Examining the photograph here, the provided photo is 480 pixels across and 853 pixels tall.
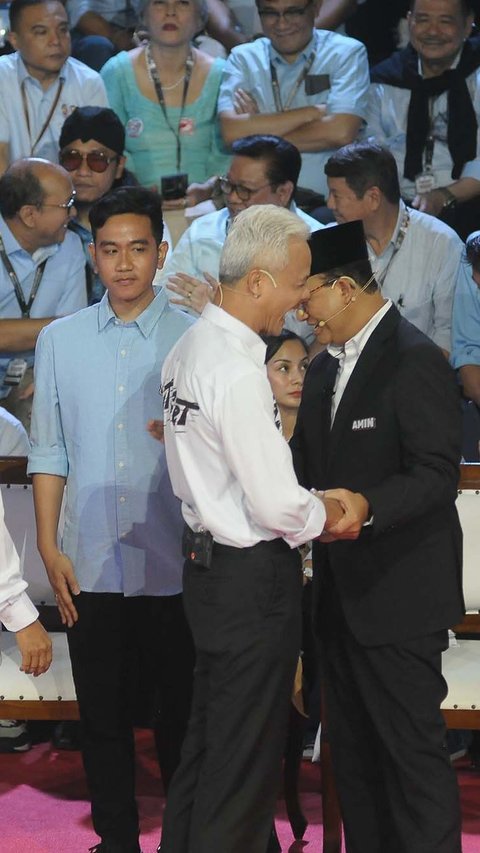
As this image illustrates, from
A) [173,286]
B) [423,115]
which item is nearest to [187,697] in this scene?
[173,286]

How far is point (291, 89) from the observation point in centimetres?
610

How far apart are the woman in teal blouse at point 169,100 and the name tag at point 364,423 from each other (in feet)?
10.3

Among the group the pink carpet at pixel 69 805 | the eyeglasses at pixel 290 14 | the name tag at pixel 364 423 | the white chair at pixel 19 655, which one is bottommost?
the pink carpet at pixel 69 805

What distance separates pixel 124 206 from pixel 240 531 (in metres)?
1.09

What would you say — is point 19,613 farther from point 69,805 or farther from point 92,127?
point 92,127

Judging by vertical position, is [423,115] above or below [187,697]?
above

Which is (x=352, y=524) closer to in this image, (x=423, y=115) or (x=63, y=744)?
(x=63, y=744)

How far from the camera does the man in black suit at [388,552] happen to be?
3.05 meters

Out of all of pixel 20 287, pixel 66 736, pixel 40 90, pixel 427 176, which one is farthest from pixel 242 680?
pixel 40 90

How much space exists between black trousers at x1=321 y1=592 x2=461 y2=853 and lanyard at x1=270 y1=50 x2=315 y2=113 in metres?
3.47

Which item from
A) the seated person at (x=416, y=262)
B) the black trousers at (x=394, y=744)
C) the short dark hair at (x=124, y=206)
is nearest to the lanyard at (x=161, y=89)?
the seated person at (x=416, y=262)

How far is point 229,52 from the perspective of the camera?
6.77 meters

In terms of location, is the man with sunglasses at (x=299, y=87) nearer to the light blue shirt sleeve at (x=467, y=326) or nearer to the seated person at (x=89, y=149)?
the seated person at (x=89, y=149)

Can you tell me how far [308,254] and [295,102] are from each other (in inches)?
132
